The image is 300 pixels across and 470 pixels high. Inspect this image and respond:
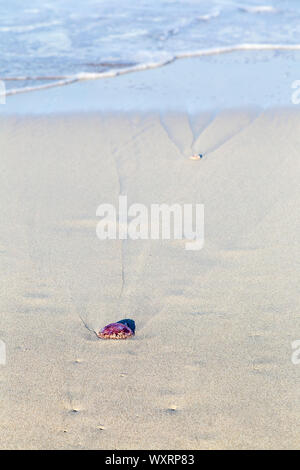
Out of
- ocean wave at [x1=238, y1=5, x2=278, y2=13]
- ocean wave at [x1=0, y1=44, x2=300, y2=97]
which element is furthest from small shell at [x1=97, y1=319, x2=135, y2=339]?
ocean wave at [x1=238, y1=5, x2=278, y2=13]

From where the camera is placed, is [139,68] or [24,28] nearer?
[139,68]

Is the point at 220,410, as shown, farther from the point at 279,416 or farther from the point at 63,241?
the point at 63,241

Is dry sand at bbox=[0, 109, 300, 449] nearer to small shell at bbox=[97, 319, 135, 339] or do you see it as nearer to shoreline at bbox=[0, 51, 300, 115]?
small shell at bbox=[97, 319, 135, 339]

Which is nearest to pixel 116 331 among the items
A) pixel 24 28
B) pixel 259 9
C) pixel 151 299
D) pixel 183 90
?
pixel 151 299

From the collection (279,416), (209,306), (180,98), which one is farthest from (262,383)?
(180,98)

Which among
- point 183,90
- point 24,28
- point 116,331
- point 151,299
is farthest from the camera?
point 24,28

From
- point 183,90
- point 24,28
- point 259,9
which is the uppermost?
point 259,9

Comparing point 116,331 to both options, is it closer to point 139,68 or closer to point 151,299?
point 151,299
